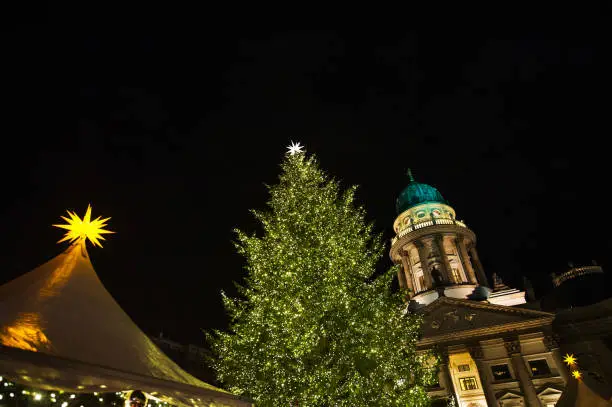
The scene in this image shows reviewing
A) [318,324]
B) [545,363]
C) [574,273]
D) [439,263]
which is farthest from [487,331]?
[318,324]

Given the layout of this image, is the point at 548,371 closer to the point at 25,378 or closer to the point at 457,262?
the point at 457,262

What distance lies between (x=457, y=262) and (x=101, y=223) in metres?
39.8

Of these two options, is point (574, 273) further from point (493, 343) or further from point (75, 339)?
point (75, 339)

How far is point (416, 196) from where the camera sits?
46.4 m

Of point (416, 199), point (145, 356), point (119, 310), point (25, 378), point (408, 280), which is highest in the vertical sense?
point (416, 199)

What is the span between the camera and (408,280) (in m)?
41.8

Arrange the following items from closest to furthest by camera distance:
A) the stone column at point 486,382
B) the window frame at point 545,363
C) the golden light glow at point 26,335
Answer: the golden light glow at point 26,335 < the stone column at point 486,382 < the window frame at point 545,363

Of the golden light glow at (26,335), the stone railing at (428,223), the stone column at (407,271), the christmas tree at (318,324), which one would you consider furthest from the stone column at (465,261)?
the golden light glow at (26,335)

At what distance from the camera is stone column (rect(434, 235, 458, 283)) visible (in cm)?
3823

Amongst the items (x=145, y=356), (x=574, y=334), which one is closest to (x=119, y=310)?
(x=145, y=356)

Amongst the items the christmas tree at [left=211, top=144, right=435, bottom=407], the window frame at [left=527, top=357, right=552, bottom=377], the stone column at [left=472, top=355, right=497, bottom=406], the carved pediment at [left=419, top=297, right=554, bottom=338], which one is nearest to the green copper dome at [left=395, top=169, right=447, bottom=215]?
the carved pediment at [left=419, top=297, right=554, bottom=338]

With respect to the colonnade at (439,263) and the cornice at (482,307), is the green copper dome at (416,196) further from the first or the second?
the cornice at (482,307)

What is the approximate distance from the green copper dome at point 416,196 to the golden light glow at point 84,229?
4172cm

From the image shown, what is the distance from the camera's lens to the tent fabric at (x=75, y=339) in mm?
4488
